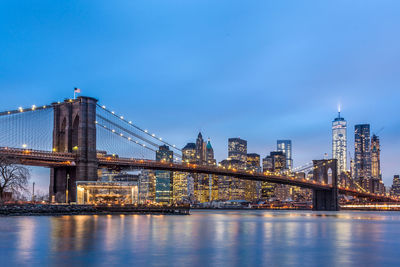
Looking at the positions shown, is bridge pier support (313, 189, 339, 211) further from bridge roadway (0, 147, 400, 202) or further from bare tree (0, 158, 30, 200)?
bare tree (0, 158, 30, 200)

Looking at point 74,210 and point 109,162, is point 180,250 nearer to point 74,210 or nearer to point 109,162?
point 74,210

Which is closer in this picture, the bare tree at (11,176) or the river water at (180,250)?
the river water at (180,250)

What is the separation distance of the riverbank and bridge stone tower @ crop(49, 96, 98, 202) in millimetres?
7351

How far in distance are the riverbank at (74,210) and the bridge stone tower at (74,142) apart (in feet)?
24.1

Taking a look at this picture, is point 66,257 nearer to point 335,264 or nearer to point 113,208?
point 335,264

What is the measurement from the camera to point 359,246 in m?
26.3

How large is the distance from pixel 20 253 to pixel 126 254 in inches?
177

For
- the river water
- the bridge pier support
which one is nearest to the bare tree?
the river water

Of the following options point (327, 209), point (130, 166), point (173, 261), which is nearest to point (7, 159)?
point (130, 166)

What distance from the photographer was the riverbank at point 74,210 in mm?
59484

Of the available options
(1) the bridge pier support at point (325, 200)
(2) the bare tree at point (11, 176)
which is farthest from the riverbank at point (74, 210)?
(1) the bridge pier support at point (325, 200)

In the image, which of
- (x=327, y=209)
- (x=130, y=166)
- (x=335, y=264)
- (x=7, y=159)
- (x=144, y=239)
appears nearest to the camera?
(x=335, y=264)

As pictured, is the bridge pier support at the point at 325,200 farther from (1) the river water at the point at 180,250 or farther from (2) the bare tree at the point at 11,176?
(1) the river water at the point at 180,250

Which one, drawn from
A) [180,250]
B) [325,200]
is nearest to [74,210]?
[180,250]
